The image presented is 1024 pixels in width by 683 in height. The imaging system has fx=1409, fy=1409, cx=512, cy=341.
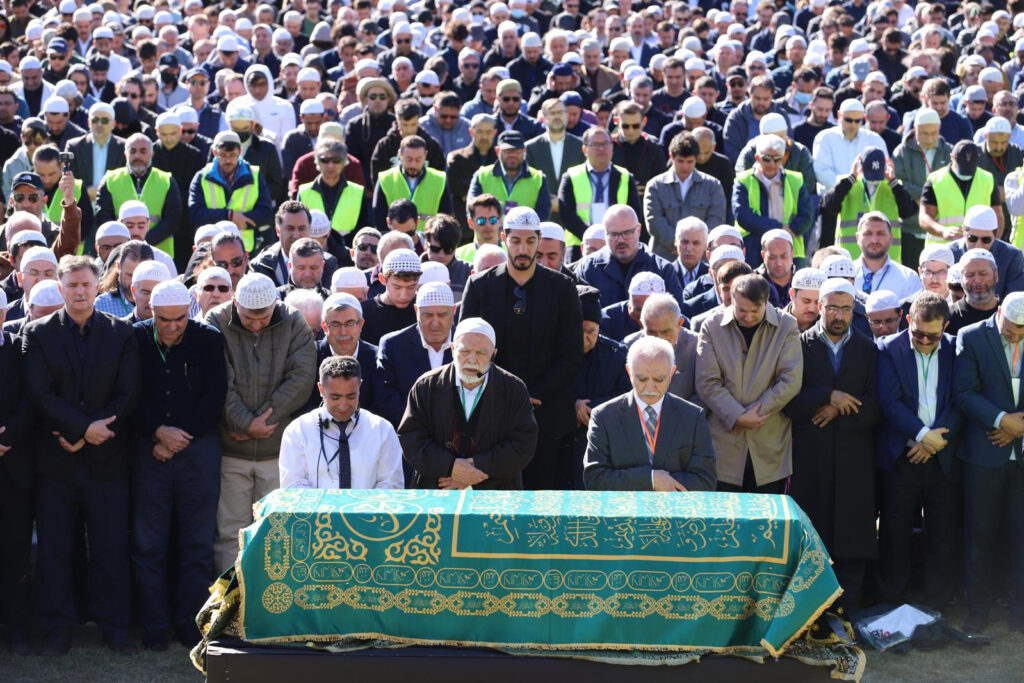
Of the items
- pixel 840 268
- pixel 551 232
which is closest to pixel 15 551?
pixel 551 232

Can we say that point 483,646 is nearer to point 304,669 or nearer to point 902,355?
point 304,669

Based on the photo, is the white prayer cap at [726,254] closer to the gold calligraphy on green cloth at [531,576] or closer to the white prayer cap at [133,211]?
the gold calligraphy on green cloth at [531,576]

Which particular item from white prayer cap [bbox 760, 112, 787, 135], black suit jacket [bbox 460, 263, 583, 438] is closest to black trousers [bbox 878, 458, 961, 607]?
black suit jacket [bbox 460, 263, 583, 438]

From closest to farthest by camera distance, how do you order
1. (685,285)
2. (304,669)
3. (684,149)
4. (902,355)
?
(304,669) → (902,355) → (685,285) → (684,149)

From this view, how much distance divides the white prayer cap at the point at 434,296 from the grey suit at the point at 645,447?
4.85 feet

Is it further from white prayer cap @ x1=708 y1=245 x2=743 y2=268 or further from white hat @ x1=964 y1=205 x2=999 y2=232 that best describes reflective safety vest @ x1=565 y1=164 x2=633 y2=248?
white hat @ x1=964 y1=205 x2=999 y2=232

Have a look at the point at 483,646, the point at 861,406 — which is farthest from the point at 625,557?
the point at 861,406

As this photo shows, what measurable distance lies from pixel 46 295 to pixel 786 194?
6.59m

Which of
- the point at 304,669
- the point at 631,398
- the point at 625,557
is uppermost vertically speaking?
the point at 631,398

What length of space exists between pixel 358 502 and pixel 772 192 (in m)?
7.51

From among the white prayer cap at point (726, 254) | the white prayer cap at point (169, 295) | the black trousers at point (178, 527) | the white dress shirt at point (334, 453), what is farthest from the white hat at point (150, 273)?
the white prayer cap at point (726, 254)

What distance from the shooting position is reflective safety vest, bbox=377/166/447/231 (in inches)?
480

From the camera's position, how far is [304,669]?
17.3 feet

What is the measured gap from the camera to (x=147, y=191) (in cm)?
1208
